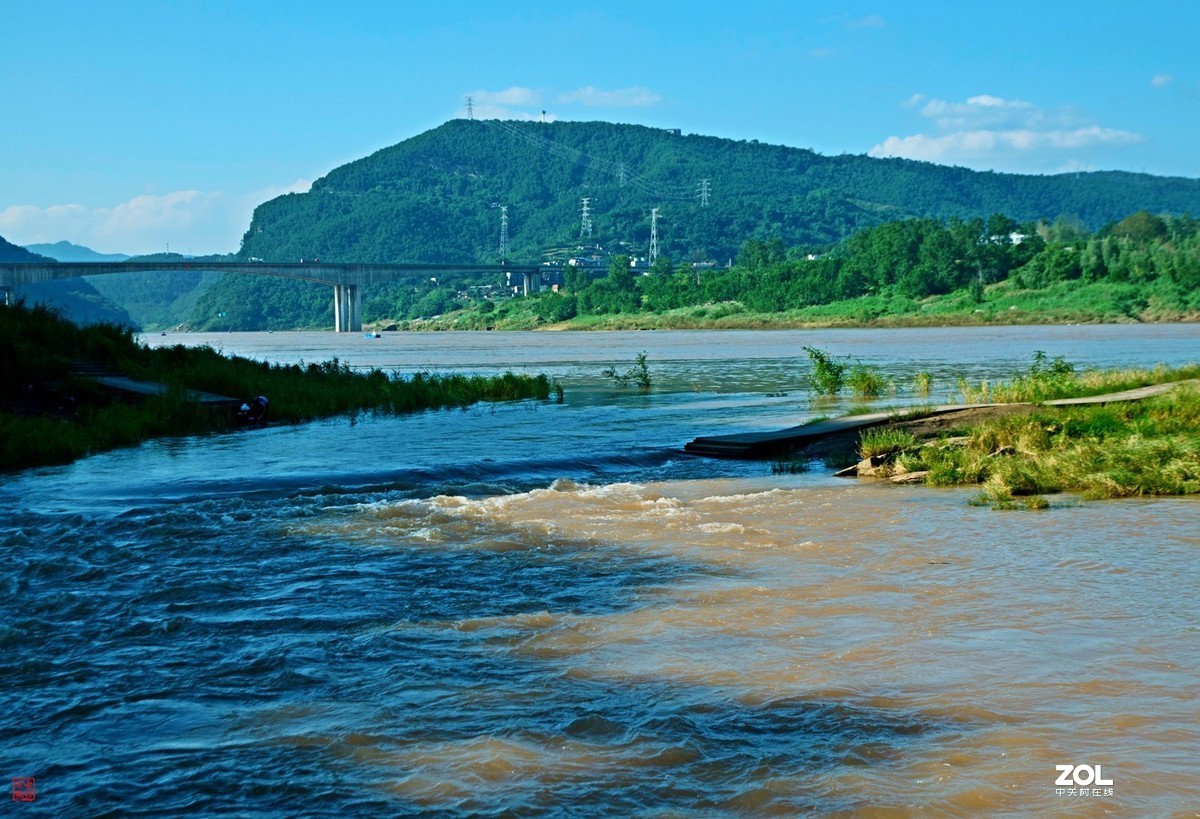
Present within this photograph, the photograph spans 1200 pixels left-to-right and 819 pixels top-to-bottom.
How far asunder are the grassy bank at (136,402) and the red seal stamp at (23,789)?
1762 centimetres

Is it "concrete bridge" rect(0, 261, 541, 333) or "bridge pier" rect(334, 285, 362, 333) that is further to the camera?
"bridge pier" rect(334, 285, 362, 333)

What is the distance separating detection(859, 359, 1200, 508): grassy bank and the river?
760mm

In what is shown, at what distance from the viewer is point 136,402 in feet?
99.2

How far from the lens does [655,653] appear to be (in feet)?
32.2

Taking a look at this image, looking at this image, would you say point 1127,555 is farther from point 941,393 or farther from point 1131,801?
point 941,393

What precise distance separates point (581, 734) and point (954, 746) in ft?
7.87

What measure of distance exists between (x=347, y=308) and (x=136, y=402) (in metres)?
145

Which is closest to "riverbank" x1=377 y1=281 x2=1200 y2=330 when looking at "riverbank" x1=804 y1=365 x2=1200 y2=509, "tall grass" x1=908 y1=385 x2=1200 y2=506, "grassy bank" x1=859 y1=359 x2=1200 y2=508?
"riverbank" x1=804 y1=365 x2=1200 y2=509

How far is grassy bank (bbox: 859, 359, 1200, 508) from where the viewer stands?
1744 cm

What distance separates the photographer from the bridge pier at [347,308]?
17100 centimetres

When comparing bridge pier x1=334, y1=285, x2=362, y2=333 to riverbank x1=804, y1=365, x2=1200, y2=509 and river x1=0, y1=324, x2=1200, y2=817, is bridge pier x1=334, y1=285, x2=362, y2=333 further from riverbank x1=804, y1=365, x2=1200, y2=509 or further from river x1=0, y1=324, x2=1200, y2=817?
river x1=0, y1=324, x2=1200, y2=817

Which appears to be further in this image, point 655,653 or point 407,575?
point 407,575

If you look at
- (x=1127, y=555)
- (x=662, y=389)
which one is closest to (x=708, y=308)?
(x=662, y=389)

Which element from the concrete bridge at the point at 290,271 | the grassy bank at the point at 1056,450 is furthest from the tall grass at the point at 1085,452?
the concrete bridge at the point at 290,271
